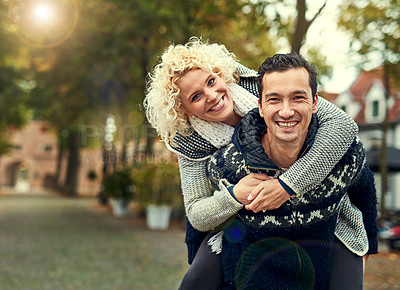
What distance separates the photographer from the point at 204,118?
2.41m

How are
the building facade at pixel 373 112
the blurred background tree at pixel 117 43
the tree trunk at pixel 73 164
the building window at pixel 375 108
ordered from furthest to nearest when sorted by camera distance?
the tree trunk at pixel 73 164 < the building window at pixel 375 108 < the building facade at pixel 373 112 < the blurred background tree at pixel 117 43

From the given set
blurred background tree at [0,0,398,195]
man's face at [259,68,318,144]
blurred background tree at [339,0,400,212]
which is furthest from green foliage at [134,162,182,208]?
man's face at [259,68,318,144]

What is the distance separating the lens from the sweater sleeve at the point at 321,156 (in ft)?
Result: 6.32

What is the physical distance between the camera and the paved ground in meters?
7.49

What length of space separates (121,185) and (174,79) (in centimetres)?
1739

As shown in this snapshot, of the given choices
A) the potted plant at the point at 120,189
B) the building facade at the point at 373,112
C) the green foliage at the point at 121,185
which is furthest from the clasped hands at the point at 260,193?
the building facade at the point at 373,112

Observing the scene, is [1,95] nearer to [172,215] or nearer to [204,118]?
[172,215]

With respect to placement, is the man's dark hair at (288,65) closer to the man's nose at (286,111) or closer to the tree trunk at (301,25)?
the man's nose at (286,111)

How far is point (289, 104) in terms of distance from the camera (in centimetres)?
194

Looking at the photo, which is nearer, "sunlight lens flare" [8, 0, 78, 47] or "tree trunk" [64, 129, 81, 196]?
"sunlight lens flare" [8, 0, 78, 47]

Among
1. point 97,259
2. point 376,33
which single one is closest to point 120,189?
point 97,259

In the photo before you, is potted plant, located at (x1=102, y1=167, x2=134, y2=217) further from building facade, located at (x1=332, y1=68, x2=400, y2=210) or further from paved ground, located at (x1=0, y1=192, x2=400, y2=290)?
building facade, located at (x1=332, y1=68, x2=400, y2=210)

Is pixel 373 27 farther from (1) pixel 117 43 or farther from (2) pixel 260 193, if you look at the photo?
(2) pixel 260 193

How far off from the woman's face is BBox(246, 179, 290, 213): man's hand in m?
0.56
